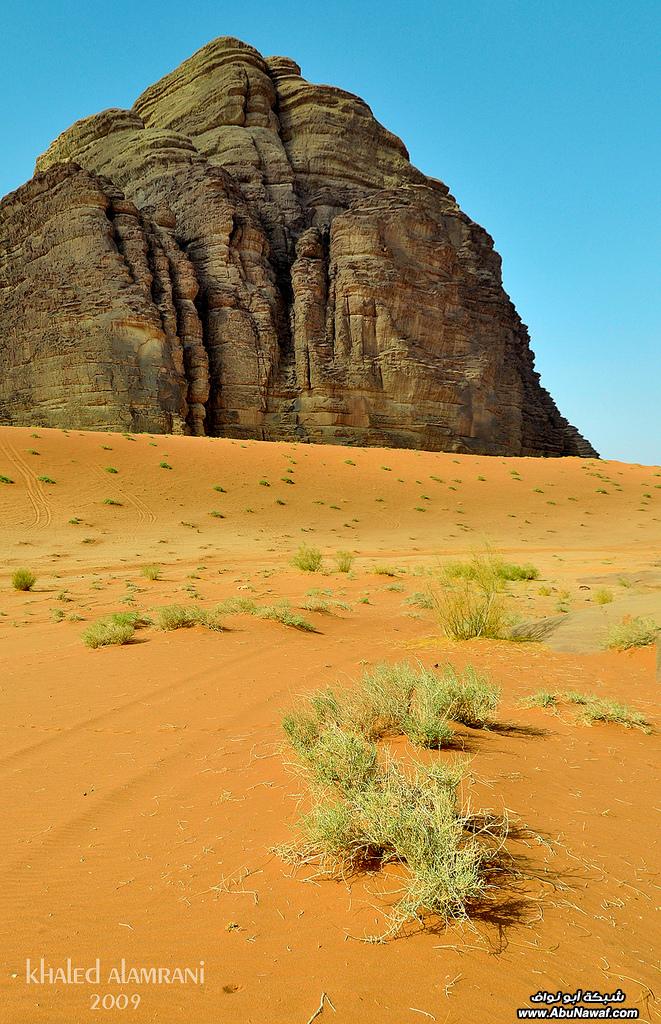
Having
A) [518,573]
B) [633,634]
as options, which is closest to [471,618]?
[633,634]

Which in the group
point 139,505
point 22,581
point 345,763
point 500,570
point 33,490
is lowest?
point 22,581

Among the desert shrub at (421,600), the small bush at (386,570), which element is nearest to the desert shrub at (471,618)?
the desert shrub at (421,600)

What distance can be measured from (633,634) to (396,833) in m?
5.33

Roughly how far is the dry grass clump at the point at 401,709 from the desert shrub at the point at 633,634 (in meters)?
3.09

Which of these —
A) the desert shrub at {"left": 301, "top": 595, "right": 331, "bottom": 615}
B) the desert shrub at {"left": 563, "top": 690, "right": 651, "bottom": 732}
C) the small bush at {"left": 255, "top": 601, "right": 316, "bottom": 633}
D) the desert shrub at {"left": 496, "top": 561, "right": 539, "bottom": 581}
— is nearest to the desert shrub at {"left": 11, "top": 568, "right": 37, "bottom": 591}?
the small bush at {"left": 255, "top": 601, "right": 316, "bottom": 633}

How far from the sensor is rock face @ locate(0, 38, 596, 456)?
42.5 meters

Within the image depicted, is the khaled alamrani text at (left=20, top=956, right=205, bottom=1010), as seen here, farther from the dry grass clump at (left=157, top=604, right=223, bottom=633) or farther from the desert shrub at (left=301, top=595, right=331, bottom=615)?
the desert shrub at (left=301, top=595, right=331, bottom=615)

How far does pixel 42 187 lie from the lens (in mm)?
47344

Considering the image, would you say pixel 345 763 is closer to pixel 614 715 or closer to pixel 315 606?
pixel 614 715

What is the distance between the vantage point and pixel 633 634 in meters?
6.62

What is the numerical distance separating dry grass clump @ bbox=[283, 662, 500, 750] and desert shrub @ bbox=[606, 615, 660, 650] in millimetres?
3091

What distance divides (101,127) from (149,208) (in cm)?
1922

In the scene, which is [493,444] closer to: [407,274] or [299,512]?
[407,274]

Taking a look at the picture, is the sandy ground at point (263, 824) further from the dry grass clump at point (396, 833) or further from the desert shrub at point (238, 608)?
the desert shrub at point (238, 608)
